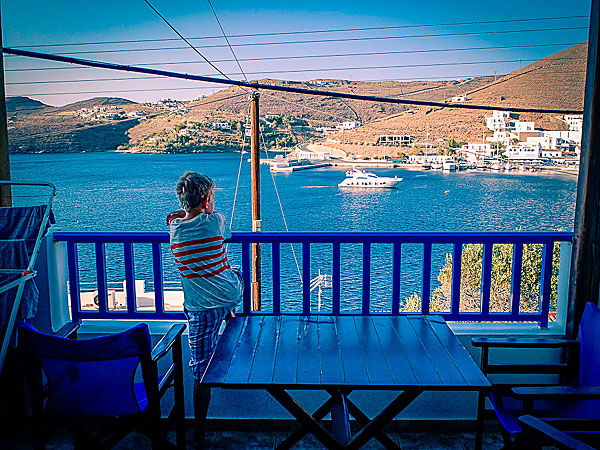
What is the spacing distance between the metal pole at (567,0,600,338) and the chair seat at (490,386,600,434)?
81 centimetres

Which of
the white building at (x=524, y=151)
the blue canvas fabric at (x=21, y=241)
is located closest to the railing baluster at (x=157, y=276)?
the blue canvas fabric at (x=21, y=241)

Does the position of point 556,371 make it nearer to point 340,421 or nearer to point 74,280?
point 340,421

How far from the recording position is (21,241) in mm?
2846

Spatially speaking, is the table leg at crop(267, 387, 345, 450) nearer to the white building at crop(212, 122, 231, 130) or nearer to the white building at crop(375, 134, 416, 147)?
the white building at crop(212, 122, 231, 130)

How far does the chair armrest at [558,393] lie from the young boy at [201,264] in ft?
4.62

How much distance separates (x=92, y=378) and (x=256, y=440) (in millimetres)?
1374

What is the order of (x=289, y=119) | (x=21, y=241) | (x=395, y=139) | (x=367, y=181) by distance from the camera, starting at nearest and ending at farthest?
(x=21, y=241) < (x=289, y=119) < (x=395, y=139) < (x=367, y=181)

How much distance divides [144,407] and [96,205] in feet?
204

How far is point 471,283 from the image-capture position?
40188mm

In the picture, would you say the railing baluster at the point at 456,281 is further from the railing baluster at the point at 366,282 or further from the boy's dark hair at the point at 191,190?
the boy's dark hair at the point at 191,190

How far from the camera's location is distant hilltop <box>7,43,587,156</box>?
4091cm

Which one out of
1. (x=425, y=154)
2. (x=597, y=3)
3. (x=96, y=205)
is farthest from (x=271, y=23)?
(x=597, y=3)

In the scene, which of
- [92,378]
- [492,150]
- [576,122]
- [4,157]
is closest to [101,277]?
[4,157]

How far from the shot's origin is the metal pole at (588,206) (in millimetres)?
2801
